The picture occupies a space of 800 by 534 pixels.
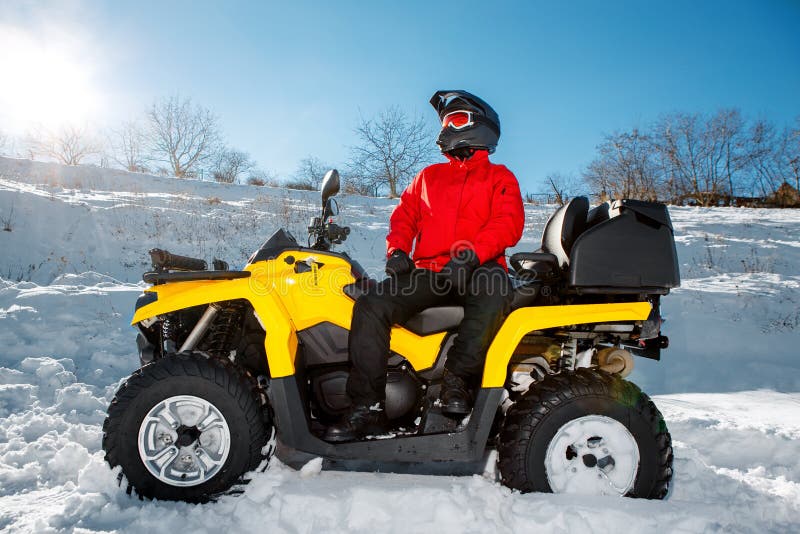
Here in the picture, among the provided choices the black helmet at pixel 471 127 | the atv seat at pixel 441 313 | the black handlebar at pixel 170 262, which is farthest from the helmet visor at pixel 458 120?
the black handlebar at pixel 170 262

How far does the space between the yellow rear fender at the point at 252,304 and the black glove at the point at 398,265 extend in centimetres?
61

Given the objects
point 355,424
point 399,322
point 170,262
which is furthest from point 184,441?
point 399,322

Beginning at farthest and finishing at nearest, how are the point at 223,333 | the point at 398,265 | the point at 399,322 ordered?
the point at 223,333 < the point at 398,265 < the point at 399,322

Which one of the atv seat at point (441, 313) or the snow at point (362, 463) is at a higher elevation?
the atv seat at point (441, 313)

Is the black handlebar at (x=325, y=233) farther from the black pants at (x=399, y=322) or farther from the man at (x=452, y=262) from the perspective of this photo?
the black pants at (x=399, y=322)

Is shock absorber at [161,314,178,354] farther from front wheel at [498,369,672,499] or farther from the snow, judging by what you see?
front wheel at [498,369,672,499]

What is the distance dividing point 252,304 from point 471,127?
1595mm

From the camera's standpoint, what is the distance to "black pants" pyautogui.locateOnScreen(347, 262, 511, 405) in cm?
241

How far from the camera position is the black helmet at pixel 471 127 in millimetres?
2826

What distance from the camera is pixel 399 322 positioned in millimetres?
2566

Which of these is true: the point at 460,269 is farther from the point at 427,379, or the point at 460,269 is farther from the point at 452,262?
the point at 427,379

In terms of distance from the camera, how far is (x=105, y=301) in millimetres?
5734

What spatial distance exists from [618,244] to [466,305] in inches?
32.4

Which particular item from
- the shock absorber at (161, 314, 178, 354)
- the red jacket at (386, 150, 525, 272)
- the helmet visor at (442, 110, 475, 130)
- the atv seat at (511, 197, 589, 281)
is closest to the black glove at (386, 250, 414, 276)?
the red jacket at (386, 150, 525, 272)
